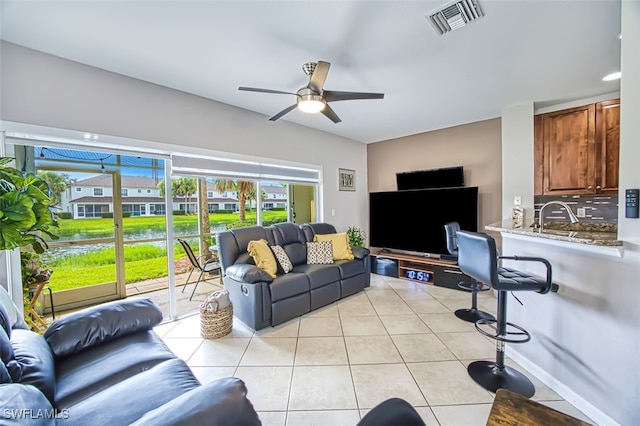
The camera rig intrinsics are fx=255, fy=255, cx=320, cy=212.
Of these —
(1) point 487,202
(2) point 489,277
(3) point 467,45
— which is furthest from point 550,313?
(1) point 487,202

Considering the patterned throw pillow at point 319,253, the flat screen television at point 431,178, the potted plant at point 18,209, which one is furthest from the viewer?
the flat screen television at point 431,178

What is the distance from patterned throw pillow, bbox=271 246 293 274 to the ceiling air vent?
270cm

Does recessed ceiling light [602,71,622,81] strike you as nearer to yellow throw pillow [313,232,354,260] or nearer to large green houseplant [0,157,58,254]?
yellow throw pillow [313,232,354,260]

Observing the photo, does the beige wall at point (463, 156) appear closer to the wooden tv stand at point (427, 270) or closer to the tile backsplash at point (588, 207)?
the tile backsplash at point (588, 207)

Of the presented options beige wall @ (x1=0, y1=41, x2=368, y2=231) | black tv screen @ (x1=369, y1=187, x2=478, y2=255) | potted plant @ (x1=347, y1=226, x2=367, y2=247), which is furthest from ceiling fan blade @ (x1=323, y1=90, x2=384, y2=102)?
potted plant @ (x1=347, y1=226, x2=367, y2=247)

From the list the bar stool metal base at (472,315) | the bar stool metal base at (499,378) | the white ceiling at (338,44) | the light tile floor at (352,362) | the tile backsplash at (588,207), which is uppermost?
the white ceiling at (338,44)

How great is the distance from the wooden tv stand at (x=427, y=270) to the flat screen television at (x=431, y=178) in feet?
4.08

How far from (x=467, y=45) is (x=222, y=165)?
2.88m

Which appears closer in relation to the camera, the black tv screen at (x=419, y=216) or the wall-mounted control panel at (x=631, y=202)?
the wall-mounted control panel at (x=631, y=202)

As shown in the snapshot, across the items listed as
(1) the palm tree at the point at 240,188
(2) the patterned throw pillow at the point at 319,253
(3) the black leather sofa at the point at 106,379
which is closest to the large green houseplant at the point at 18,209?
(3) the black leather sofa at the point at 106,379

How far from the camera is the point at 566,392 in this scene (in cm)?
175

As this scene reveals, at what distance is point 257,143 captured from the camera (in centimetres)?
364

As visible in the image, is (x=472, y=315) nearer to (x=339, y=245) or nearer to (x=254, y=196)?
(x=339, y=245)

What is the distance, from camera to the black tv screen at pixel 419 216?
3955mm
